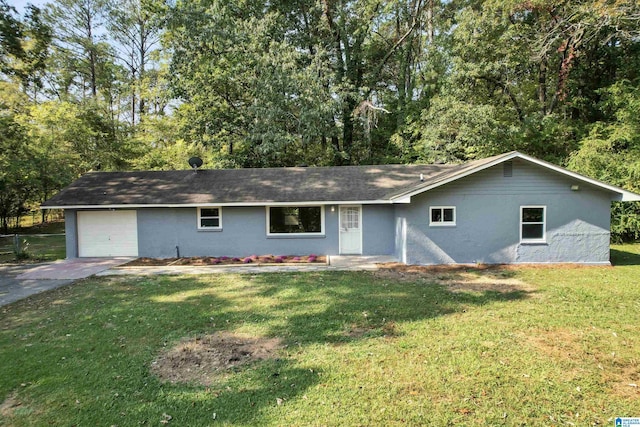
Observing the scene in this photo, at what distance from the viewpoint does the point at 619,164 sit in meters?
15.3

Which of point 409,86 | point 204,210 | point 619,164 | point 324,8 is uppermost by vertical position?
point 324,8

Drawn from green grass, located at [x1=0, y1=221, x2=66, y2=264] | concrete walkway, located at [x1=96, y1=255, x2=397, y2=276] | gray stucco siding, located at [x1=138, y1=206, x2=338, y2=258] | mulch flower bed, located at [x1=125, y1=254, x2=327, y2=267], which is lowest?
concrete walkway, located at [x1=96, y1=255, x2=397, y2=276]

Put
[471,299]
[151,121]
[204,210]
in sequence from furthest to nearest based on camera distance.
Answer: [151,121], [204,210], [471,299]

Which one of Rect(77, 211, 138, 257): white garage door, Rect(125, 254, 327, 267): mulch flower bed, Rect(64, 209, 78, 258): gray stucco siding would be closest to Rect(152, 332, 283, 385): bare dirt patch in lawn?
Rect(125, 254, 327, 267): mulch flower bed

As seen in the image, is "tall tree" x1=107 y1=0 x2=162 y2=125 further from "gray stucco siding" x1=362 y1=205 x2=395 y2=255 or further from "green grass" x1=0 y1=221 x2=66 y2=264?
"gray stucco siding" x1=362 y1=205 x2=395 y2=255

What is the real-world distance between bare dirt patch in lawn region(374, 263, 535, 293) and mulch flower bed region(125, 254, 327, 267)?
2.69 m

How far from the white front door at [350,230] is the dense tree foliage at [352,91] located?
771 cm

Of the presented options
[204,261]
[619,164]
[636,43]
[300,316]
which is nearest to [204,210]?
[204,261]

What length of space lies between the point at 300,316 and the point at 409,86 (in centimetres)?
2029

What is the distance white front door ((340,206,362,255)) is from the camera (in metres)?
13.1

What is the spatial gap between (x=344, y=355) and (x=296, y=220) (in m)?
8.66

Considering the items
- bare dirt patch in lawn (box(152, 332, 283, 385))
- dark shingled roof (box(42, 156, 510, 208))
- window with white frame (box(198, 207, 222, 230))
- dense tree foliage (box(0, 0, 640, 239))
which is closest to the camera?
bare dirt patch in lawn (box(152, 332, 283, 385))

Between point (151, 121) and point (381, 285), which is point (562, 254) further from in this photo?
point (151, 121)

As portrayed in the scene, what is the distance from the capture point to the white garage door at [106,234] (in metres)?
13.4
